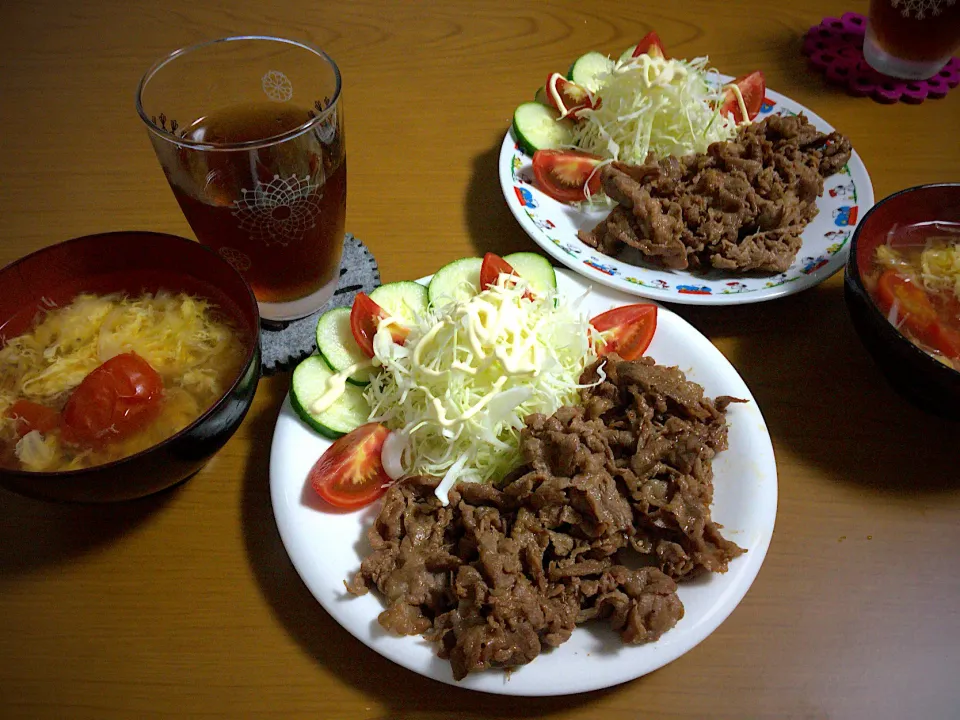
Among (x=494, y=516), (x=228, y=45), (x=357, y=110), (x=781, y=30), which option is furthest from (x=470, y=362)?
(x=781, y=30)

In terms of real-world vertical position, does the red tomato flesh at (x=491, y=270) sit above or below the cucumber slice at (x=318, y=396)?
above

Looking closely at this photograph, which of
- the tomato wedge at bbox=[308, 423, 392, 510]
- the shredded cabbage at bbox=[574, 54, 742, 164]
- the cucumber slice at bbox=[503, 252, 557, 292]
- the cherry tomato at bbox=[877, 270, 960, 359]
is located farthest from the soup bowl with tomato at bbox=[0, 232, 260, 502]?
the cherry tomato at bbox=[877, 270, 960, 359]

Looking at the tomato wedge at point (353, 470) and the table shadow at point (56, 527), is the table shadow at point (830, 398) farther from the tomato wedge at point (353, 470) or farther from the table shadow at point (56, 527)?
the table shadow at point (56, 527)

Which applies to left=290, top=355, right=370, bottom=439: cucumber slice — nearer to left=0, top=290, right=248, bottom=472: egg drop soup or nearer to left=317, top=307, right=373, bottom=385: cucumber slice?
left=317, top=307, right=373, bottom=385: cucumber slice

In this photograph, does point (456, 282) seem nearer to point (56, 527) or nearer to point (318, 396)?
point (318, 396)

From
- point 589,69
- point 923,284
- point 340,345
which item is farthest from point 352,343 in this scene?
point 589,69

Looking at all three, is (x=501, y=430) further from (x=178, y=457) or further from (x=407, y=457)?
(x=178, y=457)

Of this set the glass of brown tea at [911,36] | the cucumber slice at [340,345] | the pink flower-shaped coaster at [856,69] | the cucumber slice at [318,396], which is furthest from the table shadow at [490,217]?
the glass of brown tea at [911,36]

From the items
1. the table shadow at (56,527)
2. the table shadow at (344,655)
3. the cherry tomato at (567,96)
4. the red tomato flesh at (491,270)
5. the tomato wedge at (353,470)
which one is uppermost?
the cherry tomato at (567,96)
